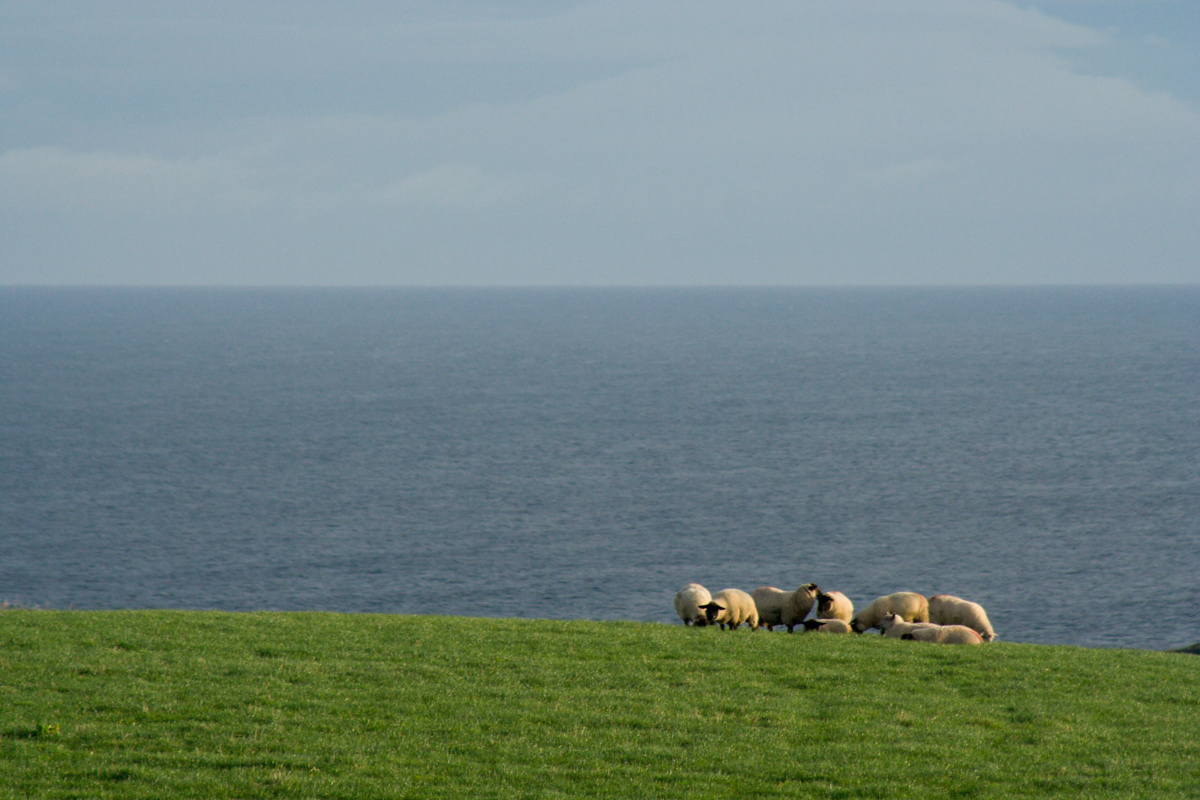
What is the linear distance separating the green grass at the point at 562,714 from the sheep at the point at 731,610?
8.50ft

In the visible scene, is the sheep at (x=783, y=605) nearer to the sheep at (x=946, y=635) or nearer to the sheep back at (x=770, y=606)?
the sheep back at (x=770, y=606)

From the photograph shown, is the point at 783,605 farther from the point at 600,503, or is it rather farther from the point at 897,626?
the point at 600,503

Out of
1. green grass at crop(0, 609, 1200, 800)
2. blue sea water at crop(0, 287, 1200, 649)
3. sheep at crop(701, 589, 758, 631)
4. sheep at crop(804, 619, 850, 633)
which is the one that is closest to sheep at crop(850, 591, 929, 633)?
sheep at crop(804, 619, 850, 633)

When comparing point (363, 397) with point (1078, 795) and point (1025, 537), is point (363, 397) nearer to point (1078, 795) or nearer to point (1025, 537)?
point (1025, 537)

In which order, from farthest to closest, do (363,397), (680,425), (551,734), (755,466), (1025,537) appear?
(363,397)
(680,425)
(755,466)
(1025,537)
(551,734)

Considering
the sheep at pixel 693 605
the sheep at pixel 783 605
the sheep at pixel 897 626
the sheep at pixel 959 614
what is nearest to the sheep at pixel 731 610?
the sheep at pixel 693 605

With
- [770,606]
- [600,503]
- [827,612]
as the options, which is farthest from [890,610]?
[600,503]

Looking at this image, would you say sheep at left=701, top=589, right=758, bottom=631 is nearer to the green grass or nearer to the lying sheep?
the green grass

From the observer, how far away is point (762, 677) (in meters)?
20.1

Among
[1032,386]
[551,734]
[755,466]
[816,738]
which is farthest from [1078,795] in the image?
[1032,386]

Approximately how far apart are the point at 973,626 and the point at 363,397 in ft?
507

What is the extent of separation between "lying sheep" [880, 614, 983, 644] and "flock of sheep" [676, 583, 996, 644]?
25 millimetres

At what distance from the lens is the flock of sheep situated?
26531 millimetres

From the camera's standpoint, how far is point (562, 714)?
17.3m
